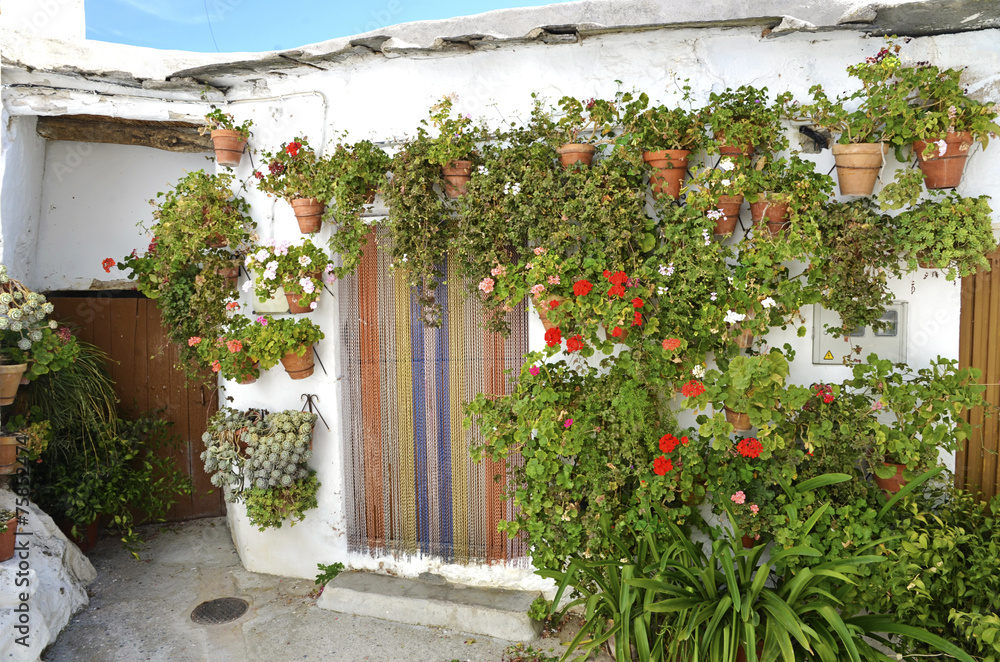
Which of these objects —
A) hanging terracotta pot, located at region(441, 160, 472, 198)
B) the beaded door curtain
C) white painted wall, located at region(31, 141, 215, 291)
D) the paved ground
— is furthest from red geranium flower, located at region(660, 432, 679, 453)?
white painted wall, located at region(31, 141, 215, 291)

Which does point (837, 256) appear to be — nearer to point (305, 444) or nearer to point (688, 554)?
point (688, 554)

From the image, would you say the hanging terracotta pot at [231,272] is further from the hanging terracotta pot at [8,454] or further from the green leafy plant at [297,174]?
the hanging terracotta pot at [8,454]

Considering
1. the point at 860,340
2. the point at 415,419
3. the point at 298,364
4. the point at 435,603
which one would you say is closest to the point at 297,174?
the point at 298,364

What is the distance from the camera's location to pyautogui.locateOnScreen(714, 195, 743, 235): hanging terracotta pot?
3672 millimetres

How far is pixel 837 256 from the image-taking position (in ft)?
11.7

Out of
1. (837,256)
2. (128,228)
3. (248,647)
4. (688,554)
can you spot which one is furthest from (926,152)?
(128,228)

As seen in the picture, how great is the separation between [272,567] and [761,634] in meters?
3.47

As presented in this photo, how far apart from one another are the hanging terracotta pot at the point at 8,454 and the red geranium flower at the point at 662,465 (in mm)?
4155

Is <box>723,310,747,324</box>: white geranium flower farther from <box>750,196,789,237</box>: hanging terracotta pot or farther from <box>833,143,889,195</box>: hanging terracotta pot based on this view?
<box>833,143,889,195</box>: hanging terracotta pot

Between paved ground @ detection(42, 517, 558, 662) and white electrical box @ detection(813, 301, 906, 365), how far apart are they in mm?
2402

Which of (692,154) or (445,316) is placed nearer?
(692,154)

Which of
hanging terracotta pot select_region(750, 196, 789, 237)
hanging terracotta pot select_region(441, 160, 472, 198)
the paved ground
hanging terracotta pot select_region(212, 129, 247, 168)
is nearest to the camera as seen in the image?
hanging terracotta pot select_region(750, 196, 789, 237)

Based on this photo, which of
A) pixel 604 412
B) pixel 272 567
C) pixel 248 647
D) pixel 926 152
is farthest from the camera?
pixel 272 567

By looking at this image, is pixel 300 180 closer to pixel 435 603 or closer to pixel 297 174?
pixel 297 174
